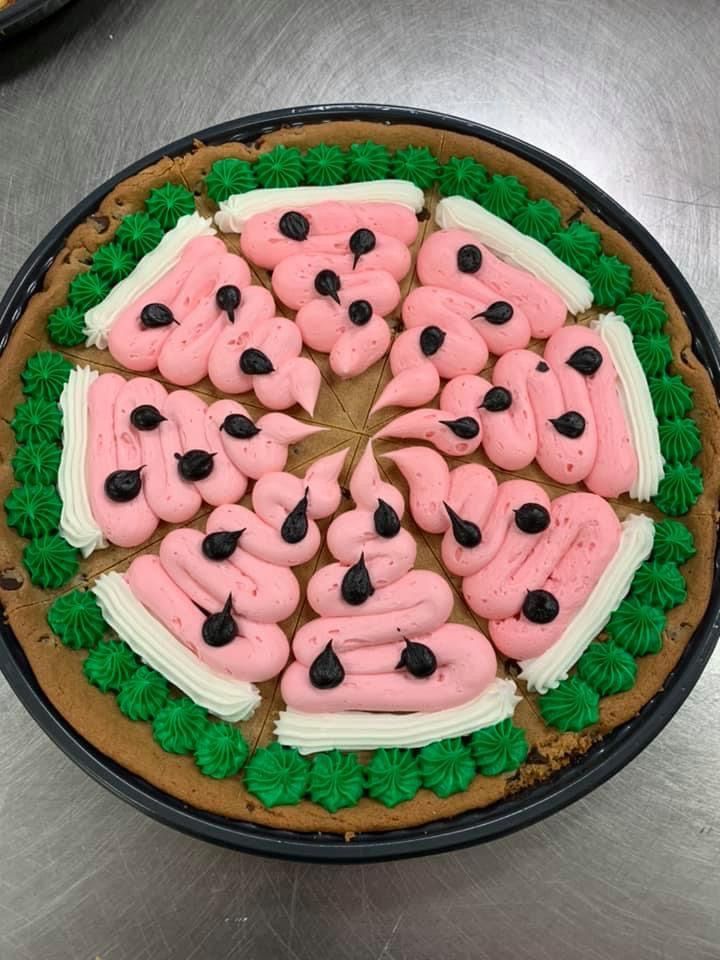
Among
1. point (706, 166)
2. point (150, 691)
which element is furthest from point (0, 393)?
point (706, 166)

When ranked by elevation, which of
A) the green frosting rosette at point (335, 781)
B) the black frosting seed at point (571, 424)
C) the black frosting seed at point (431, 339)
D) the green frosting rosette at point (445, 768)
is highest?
the black frosting seed at point (431, 339)

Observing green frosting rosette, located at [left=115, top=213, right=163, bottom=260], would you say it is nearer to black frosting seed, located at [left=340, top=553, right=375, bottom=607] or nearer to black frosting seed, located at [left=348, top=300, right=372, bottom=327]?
black frosting seed, located at [left=348, top=300, right=372, bottom=327]

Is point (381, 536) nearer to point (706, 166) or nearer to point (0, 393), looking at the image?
point (0, 393)

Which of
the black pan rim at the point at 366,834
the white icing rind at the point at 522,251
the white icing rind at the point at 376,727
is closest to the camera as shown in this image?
the black pan rim at the point at 366,834

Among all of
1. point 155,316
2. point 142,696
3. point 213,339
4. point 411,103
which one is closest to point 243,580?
point 142,696

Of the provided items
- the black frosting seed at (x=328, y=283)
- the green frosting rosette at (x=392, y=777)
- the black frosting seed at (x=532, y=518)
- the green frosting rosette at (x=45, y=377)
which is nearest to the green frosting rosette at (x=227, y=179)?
the black frosting seed at (x=328, y=283)

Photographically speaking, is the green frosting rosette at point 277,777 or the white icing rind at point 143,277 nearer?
the green frosting rosette at point 277,777

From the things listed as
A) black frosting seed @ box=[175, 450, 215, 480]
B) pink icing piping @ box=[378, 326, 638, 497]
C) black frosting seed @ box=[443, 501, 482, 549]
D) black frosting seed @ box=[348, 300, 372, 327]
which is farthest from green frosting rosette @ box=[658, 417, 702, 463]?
black frosting seed @ box=[175, 450, 215, 480]

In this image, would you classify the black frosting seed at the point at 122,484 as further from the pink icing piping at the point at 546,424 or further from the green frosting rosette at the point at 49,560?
the pink icing piping at the point at 546,424
